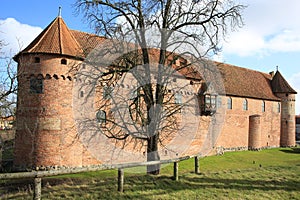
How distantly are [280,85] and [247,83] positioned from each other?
240 inches

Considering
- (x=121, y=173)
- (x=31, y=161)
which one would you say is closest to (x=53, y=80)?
(x=31, y=161)

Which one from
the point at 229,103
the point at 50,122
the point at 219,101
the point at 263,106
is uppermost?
the point at 219,101

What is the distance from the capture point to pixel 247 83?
29797mm

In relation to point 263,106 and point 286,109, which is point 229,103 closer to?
point 263,106

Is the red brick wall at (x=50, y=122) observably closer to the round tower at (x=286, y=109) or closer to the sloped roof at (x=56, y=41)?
the sloped roof at (x=56, y=41)

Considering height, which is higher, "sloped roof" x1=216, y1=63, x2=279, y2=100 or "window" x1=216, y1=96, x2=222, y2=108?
"sloped roof" x1=216, y1=63, x2=279, y2=100

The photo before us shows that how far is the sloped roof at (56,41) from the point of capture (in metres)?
15.3

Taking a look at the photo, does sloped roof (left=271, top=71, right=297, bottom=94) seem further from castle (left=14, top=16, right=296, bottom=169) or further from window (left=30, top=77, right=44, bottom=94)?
window (left=30, top=77, right=44, bottom=94)

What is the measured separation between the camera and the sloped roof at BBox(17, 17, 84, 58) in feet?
50.3

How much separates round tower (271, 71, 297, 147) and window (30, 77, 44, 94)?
27405 millimetres

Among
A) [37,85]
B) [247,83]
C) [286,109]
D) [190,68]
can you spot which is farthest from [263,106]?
[37,85]

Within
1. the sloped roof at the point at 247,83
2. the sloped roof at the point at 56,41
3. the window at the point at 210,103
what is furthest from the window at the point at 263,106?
the sloped roof at the point at 56,41

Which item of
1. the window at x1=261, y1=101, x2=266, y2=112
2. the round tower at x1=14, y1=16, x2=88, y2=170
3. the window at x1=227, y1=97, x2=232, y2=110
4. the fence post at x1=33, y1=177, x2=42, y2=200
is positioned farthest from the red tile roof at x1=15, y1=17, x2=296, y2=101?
the fence post at x1=33, y1=177, x2=42, y2=200

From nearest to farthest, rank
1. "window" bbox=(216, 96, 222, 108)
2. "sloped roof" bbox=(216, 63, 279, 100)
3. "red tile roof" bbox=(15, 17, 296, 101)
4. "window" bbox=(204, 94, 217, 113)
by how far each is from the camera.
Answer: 1. "red tile roof" bbox=(15, 17, 296, 101)
2. "window" bbox=(204, 94, 217, 113)
3. "window" bbox=(216, 96, 222, 108)
4. "sloped roof" bbox=(216, 63, 279, 100)
